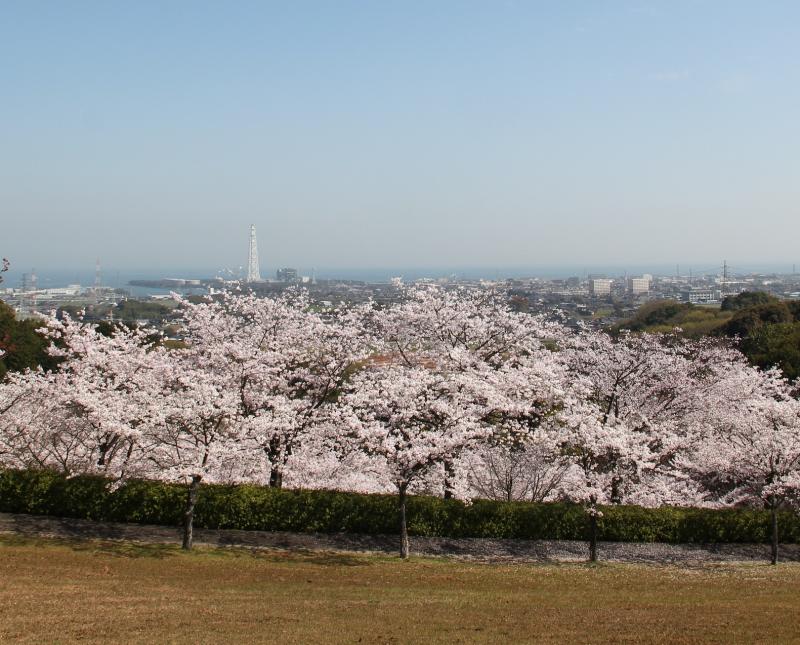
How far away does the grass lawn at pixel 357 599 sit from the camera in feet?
40.2

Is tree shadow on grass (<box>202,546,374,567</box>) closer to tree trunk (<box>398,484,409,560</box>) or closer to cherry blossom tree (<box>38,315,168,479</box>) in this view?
tree trunk (<box>398,484,409,560</box>)

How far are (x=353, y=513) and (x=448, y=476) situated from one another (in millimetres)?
3145

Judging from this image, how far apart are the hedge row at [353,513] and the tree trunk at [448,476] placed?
22.2 inches

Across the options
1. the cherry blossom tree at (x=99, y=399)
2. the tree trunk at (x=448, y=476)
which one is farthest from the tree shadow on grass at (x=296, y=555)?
the cherry blossom tree at (x=99, y=399)

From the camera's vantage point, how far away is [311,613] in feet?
44.5

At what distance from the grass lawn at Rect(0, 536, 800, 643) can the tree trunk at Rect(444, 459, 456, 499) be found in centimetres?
238

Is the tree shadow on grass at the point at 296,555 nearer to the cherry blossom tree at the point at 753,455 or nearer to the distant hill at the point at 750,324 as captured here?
the cherry blossom tree at the point at 753,455

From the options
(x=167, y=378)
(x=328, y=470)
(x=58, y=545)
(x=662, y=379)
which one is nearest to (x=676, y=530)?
(x=662, y=379)

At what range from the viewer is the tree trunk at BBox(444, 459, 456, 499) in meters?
21.3

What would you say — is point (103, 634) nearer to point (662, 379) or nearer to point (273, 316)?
point (273, 316)

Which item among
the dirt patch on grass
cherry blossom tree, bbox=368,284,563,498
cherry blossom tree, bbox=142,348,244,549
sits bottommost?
the dirt patch on grass

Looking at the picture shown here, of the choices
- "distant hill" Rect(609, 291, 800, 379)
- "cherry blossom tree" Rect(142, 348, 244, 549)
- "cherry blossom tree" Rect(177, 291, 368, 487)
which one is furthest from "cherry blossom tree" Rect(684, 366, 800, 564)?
"cherry blossom tree" Rect(142, 348, 244, 549)

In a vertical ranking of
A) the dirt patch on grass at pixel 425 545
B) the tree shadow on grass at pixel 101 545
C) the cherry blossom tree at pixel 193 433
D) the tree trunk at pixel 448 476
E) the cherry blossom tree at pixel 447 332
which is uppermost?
the cherry blossom tree at pixel 447 332

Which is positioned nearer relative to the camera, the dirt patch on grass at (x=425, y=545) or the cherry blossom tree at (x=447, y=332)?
the dirt patch on grass at (x=425, y=545)
